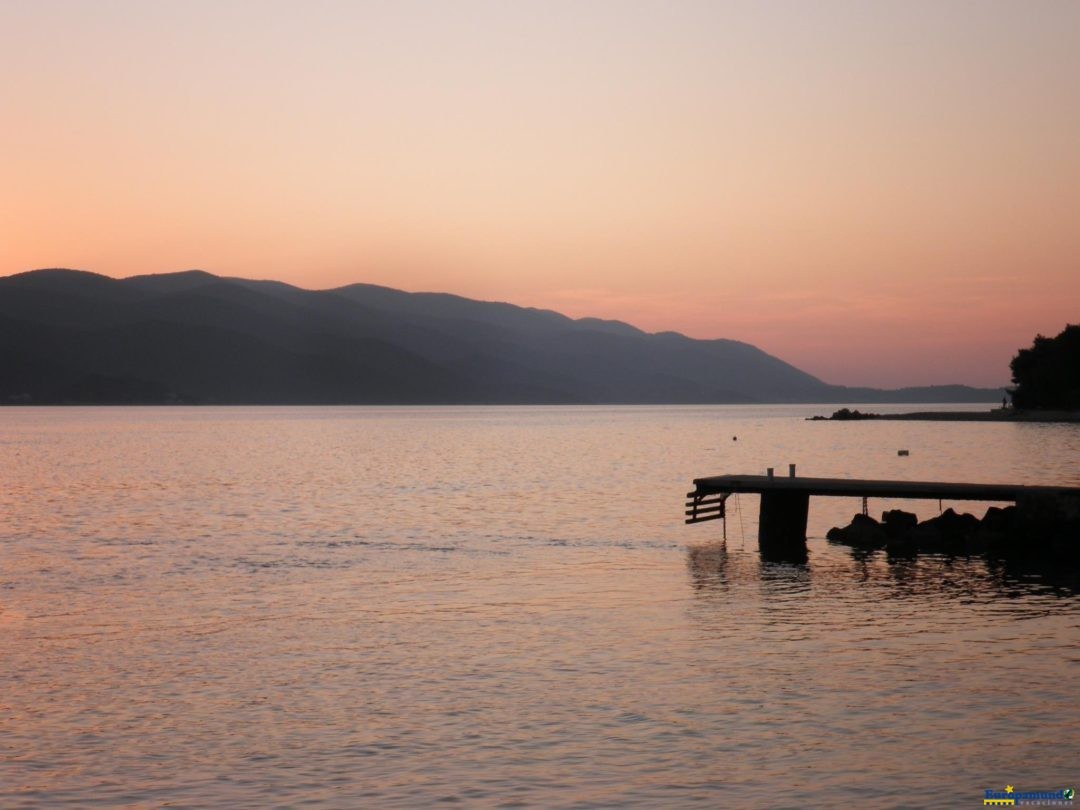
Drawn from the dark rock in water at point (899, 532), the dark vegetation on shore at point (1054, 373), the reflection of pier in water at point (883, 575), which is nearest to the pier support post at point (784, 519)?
the reflection of pier in water at point (883, 575)

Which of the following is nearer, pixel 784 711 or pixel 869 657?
pixel 784 711

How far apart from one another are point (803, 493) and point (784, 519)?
1232 millimetres

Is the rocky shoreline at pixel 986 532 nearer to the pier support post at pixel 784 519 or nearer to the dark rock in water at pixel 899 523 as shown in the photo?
the dark rock in water at pixel 899 523

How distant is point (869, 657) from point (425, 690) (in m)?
8.75

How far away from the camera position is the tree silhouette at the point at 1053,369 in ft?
586

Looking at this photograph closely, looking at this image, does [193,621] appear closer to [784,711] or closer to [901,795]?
[784,711]

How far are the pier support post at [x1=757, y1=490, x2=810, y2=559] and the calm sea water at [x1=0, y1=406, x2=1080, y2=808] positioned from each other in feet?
3.18

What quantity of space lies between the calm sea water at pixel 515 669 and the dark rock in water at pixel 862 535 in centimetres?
95

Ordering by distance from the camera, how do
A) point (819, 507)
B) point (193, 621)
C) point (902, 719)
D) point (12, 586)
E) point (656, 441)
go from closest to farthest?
point (902, 719), point (193, 621), point (12, 586), point (819, 507), point (656, 441)

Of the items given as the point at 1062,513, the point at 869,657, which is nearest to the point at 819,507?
the point at 1062,513

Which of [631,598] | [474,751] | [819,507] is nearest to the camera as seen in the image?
[474,751]

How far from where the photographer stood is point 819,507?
193 feet

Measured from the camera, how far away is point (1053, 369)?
18400 cm

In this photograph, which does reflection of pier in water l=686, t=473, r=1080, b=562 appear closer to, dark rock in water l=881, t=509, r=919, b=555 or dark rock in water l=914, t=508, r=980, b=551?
dark rock in water l=914, t=508, r=980, b=551
